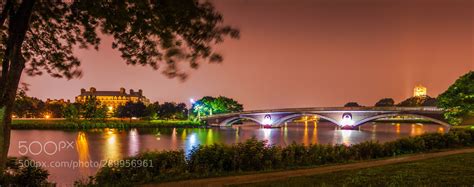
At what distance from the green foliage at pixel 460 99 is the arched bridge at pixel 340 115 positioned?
627 inches

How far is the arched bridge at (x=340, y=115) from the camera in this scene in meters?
76.5

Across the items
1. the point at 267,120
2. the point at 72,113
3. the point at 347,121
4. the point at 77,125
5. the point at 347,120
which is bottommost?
the point at 77,125

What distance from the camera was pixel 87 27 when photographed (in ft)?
36.9

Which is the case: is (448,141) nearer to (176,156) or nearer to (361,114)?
(176,156)

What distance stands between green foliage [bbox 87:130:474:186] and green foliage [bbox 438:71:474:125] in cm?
2935

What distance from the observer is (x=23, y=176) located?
11.4m

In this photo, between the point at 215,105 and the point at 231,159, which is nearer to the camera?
the point at 231,159

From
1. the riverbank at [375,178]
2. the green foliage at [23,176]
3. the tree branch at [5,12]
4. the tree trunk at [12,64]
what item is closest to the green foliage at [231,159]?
the riverbank at [375,178]

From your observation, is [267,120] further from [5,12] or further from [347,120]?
[5,12]

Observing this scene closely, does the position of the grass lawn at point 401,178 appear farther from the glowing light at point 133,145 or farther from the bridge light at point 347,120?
the bridge light at point 347,120

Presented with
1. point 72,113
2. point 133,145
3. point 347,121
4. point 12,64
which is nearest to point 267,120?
point 347,121

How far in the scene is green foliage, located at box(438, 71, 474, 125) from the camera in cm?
4722

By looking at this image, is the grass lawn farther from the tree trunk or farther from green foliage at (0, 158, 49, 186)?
the tree trunk

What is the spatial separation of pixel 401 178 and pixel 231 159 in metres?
7.38
